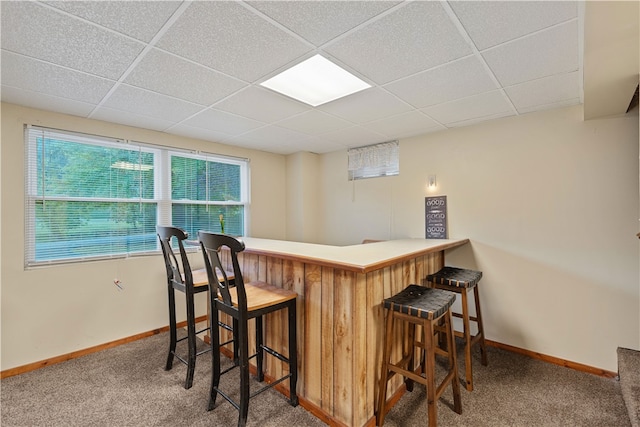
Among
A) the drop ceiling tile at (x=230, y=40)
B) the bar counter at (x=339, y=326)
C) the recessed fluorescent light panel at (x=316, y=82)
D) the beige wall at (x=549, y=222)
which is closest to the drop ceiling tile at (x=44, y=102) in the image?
the drop ceiling tile at (x=230, y=40)

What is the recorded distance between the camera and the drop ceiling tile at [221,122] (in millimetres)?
2781

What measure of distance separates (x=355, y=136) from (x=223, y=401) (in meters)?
2.96

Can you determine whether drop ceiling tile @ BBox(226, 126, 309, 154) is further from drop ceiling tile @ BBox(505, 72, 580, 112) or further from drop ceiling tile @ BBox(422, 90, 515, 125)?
drop ceiling tile @ BBox(505, 72, 580, 112)

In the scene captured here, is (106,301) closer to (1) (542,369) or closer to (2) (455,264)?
(2) (455,264)

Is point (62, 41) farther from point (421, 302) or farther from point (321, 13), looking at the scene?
point (421, 302)

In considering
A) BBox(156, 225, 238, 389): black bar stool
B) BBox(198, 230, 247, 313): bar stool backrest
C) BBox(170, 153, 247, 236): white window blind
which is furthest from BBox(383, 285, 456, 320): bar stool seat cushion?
BBox(170, 153, 247, 236): white window blind

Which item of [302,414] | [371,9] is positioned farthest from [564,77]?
[302,414]

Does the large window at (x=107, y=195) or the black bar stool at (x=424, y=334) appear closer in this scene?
the black bar stool at (x=424, y=334)

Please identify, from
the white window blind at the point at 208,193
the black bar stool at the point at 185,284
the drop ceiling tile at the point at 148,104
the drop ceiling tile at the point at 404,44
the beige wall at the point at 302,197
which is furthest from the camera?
the beige wall at the point at 302,197

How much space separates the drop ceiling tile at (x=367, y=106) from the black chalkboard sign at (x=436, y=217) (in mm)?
1177

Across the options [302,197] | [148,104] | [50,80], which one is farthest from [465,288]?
[50,80]

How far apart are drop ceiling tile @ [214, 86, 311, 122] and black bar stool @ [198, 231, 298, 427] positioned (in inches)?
46.6

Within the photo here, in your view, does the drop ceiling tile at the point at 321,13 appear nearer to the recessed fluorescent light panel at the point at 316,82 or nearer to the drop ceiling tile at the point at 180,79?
the recessed fluorescent light panel at the point at 316,82

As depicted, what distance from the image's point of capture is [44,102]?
2.44m
